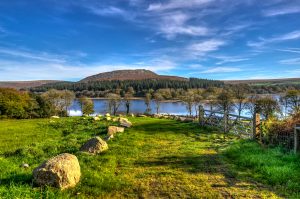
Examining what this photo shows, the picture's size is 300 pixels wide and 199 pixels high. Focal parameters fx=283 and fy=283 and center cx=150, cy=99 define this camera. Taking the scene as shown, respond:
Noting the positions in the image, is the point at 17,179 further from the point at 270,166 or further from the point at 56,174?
the point at 270,166

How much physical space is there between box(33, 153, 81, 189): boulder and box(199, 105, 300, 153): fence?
8.73 m

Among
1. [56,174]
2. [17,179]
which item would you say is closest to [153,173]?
[56,174]

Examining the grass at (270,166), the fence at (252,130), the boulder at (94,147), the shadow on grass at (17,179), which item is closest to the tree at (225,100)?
the fence at (252,130)

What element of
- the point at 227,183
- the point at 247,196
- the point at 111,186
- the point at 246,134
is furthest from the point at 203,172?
the point at 246,134

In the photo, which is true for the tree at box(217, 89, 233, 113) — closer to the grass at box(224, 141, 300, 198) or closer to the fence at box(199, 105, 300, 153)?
the fence at box(199, 105, 300, 153)

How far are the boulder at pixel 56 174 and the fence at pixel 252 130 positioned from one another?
8.73 m

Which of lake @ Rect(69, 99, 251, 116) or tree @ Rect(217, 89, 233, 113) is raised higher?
tree @ Rect(217, 89, 233, 113)

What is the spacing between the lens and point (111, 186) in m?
7.99

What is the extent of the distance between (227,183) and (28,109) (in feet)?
137

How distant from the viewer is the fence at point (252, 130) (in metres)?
12.3

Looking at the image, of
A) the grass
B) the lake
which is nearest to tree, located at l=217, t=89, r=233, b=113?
the lake

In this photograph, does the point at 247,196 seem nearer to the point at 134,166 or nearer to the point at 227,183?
the point at 227,183

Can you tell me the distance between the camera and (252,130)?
16.0 meters

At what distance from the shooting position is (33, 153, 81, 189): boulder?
7.54 meters
